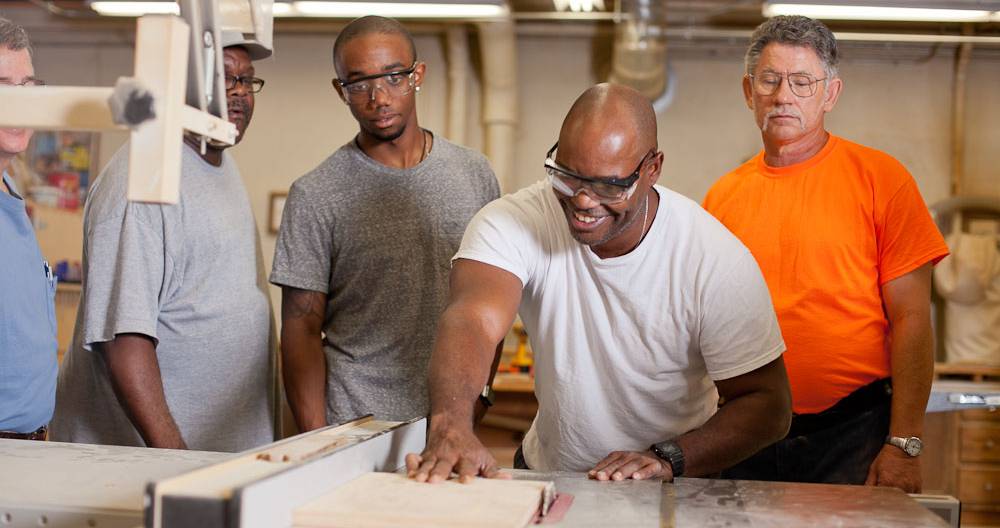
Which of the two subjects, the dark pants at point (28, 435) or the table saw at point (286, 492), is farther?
the dark pants at point (28, 435)

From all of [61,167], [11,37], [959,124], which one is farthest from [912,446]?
[61,167]

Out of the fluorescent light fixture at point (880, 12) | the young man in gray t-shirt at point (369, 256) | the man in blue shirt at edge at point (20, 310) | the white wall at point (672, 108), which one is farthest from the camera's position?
the white wall at point (672, 108)

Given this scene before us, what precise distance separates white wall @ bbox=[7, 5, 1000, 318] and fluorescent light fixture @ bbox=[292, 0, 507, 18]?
1.34 m

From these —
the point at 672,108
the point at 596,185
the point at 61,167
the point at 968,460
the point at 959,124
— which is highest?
the point at 672,108

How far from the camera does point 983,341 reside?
5910mm

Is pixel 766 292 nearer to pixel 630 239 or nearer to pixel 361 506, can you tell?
pixel 630 239

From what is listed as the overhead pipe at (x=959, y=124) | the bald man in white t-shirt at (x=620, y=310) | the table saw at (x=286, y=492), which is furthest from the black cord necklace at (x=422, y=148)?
the overhead pipe at (x=959, y=124)

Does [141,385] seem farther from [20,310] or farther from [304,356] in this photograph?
[304,356]

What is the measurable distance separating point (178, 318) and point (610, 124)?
974 mm

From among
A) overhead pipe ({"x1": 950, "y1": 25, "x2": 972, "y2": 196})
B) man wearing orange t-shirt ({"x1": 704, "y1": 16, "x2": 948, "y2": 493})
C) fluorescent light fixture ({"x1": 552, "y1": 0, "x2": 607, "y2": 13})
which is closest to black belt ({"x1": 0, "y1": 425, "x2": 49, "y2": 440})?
man wearing orange t-shirt ({"x1": 704, "y1": 16, "x2": 948, "y2": 493})

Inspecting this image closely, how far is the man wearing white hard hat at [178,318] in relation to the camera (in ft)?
6.02

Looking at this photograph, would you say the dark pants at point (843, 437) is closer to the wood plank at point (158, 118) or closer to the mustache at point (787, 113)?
the mustache at point (787, 113)

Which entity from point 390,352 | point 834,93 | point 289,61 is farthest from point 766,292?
point 289,61

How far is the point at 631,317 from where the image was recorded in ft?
5.80
